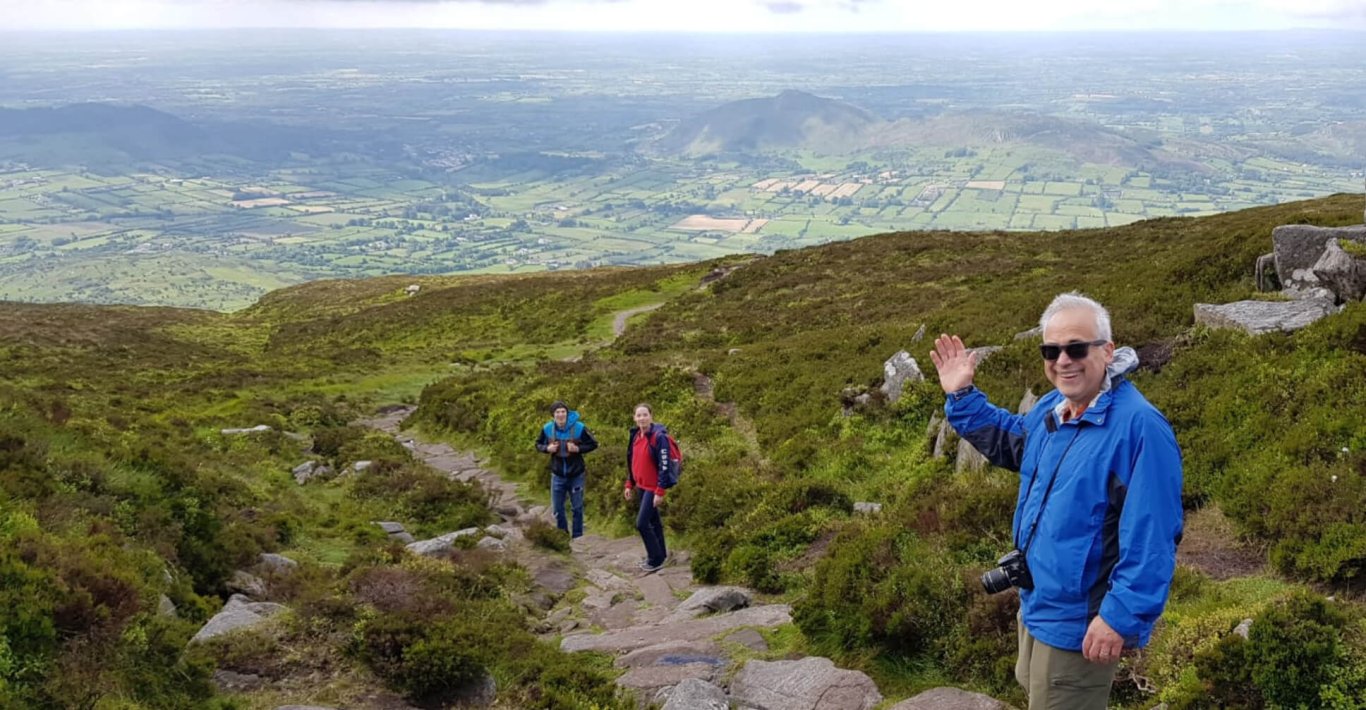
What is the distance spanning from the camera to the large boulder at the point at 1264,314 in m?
13.3

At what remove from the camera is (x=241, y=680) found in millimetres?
7984

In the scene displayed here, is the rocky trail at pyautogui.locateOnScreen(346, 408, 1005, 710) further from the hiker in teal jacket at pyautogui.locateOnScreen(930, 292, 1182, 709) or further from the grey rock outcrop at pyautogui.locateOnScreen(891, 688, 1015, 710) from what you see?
the hiker in teal jacket at pyautogui.locateOnScreen(930, 292, 1182, 709)

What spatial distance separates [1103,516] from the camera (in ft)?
14.8

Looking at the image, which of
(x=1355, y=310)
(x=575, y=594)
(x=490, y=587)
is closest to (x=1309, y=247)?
(x=1355, y=310)

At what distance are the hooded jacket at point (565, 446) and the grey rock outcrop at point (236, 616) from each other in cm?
609

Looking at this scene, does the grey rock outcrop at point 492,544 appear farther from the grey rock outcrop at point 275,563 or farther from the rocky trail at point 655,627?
the grey rock outcrop at point 275,563

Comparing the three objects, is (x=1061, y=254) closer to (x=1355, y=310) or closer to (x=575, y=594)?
(x=1355, y=310)

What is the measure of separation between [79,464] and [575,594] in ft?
23.7

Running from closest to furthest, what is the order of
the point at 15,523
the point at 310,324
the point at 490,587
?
the point at 15,523
the point at 490,587
the point at 310,324

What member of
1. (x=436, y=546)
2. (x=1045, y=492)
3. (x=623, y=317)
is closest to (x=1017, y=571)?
(x=1045, y=492)

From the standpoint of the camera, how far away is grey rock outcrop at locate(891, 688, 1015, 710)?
7029 mm

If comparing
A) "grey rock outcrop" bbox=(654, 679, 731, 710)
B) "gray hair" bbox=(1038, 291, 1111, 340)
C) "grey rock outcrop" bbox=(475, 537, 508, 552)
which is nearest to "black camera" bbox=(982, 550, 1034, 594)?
"gray hair" bbox=(1038, 291, 1111, 340)

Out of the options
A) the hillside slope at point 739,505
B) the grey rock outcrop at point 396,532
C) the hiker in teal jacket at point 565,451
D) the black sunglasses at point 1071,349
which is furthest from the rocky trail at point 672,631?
the black sunglasses at point 1071,349

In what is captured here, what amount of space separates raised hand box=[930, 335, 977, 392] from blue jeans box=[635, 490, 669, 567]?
8.07m
